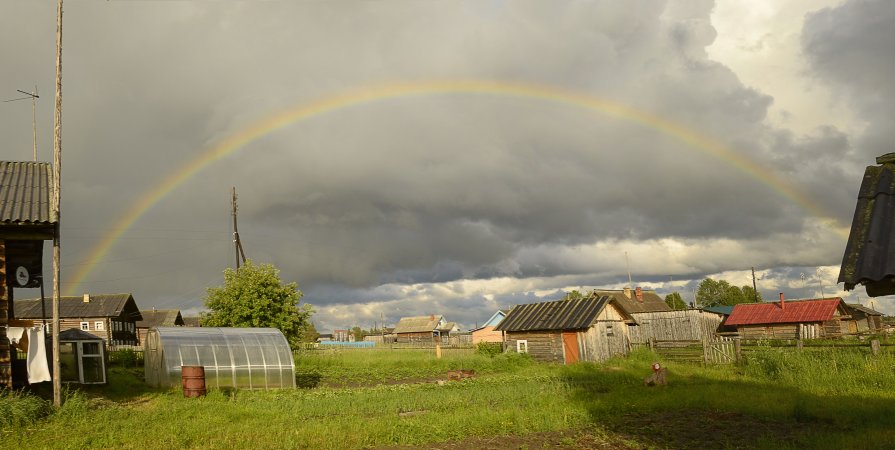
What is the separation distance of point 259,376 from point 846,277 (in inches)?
1033

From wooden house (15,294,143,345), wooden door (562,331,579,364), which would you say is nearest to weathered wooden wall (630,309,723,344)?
wooden door (562,331,579,364)

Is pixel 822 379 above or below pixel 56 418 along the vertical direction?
below

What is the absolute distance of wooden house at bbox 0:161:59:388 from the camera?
63.0 feet

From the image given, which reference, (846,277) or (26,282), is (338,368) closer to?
(26,282)

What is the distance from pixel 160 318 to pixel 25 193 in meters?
68.5

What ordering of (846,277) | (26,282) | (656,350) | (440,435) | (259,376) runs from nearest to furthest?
(846,277) < (440,435) < (26,282) < (259,376) < (656,350)

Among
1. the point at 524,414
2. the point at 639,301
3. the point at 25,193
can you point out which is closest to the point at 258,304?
the point at 25,193

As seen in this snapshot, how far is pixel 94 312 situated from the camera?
2509 inches

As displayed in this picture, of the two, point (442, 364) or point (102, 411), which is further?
point (442, 364)

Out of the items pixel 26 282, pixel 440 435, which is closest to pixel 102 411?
pixel 26 282

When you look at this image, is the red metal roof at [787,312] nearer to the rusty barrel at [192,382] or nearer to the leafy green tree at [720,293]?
Answer: the rusty barrel at [192,382]

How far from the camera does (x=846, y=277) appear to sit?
6465 millimetres

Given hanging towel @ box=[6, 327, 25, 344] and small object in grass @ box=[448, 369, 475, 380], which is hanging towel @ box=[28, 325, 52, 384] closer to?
hanging towel @ box=[6, 327, 25, 344]

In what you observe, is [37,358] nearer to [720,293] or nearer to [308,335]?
[308,335]
